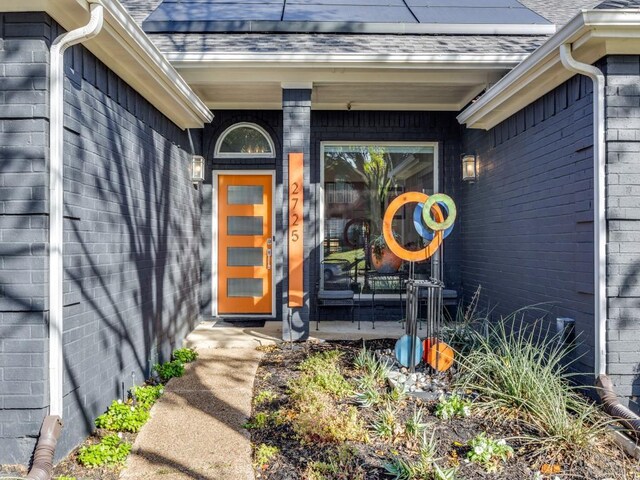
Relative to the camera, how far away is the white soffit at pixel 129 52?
102 inches

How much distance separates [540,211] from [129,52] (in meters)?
3.75

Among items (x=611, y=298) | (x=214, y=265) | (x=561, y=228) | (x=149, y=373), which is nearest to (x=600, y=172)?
(x=561, y=228)

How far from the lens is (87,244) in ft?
9.86

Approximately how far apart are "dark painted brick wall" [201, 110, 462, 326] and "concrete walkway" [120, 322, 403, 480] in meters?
1.92

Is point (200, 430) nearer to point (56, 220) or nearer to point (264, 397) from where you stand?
point (264, 397)

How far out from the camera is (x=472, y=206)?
231 inches

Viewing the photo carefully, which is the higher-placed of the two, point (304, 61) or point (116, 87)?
point (304, 61)

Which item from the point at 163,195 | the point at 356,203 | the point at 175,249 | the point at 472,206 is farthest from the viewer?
the point at 356,203

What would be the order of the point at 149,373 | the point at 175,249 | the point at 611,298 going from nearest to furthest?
the point at 611,298
the point at 149,373
the point at 175,249

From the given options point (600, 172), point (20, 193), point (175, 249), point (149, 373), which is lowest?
point (149, 373)

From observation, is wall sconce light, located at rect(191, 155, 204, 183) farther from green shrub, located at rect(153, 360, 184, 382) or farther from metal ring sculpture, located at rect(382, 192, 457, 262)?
metal ring sculpture, located at rect(382, 192, 457, 262)

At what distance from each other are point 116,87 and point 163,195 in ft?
4.40

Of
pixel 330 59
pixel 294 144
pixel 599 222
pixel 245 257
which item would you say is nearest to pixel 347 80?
pixel 330 59

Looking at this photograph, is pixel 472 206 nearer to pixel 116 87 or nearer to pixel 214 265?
pixel 214 265
